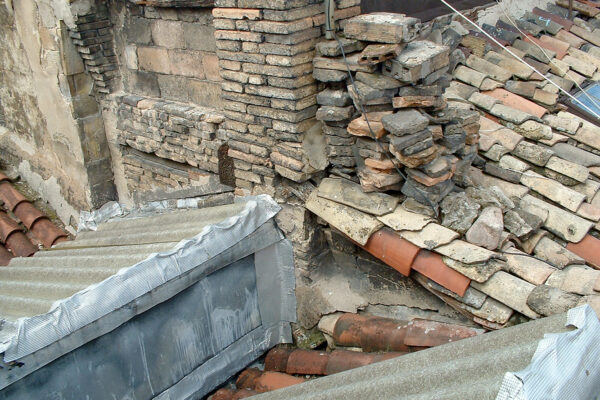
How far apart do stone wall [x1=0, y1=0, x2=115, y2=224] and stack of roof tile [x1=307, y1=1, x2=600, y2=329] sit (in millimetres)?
3106

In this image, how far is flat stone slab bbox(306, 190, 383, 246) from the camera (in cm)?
367

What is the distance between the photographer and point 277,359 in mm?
3543

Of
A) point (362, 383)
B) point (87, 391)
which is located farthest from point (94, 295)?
point (362, 383)

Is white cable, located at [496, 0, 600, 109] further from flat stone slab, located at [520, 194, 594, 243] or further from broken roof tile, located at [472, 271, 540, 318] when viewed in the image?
broken roof tile, located at [472, 271, 540, 318]

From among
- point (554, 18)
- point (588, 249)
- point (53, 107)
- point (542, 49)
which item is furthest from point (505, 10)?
point (53, 107)

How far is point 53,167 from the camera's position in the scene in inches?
263

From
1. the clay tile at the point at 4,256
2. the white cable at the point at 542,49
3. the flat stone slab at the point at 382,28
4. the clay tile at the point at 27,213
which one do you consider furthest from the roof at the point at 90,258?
the white cable at the point at 542,49

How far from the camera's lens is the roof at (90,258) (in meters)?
2.80

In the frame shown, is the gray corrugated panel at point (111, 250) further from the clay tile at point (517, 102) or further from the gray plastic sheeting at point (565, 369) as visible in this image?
the clay tile at point (517, 102)

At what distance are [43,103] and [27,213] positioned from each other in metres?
1.34

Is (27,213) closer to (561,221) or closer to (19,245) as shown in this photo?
(19,245)

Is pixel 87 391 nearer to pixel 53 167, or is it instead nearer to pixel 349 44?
pixel 349 44

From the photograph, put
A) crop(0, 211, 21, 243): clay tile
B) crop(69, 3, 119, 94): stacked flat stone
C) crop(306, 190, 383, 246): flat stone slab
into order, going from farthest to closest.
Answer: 1. crop(0, 211, 21, 243): clay tile
2. crop(69, 3, 119, 94): stacked flat stone
3. crop(306, 190, 383, 246): flat stone slab

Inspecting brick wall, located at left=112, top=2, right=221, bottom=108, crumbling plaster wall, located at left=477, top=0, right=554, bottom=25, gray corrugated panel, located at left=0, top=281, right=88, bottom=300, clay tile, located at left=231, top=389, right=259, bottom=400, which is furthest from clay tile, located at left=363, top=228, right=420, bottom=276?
crumbling plaster wall, located at left=477, top=0, right=554, bottom=25
